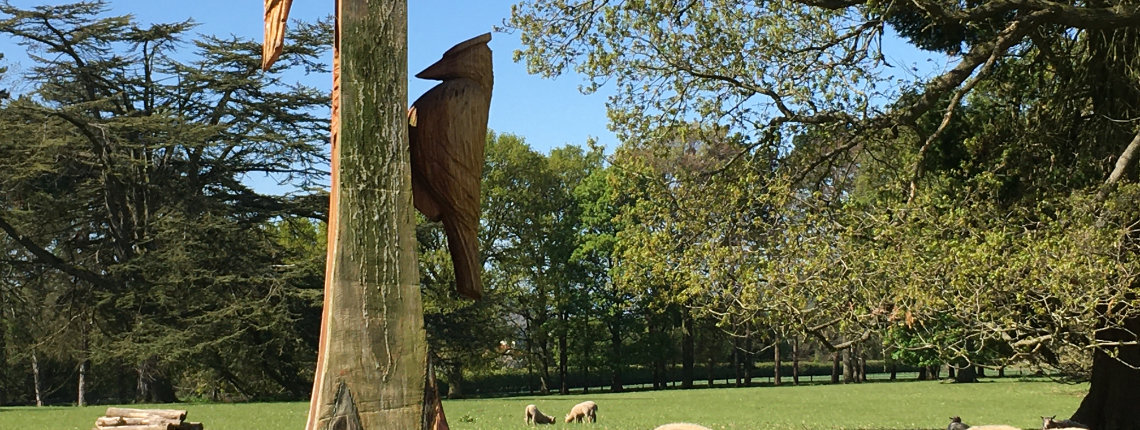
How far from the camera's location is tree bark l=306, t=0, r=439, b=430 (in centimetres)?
524

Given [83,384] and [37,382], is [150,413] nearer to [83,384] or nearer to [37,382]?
[83,384]

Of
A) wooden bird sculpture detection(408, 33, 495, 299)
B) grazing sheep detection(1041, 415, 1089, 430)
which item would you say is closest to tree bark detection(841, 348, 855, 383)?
grazing sheep detection(1041, 415, 1089, 430)

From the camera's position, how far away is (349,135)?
5.43 metres

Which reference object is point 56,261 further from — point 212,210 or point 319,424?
point 319,424

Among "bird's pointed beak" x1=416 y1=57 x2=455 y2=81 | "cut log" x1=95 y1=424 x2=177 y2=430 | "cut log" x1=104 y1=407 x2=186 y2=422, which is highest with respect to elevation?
"bird's pointed beak" x1=416 y1=57 x2=455 y2=81

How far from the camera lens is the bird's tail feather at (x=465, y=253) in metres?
6.01

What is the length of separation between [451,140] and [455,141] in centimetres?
3

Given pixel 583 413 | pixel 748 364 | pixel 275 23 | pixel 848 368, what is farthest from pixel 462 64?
pixel 848 368

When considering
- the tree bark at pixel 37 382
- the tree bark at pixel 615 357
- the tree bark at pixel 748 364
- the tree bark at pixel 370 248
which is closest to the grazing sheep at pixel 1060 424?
the tree bark at pixel 370 248

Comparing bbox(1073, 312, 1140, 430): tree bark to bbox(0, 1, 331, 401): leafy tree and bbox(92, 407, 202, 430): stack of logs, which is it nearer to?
bbox(92, 407, 202, 430): stack of logs

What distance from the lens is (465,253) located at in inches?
241

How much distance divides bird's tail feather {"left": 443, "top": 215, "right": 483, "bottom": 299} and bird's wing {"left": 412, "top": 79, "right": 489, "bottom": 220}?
3.2 inches

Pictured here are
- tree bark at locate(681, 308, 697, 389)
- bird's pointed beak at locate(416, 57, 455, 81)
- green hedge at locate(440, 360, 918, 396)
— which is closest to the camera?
bird's pointed beak at locate(416, 57, 455, 81)

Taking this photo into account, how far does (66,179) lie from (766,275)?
31.0 metres
